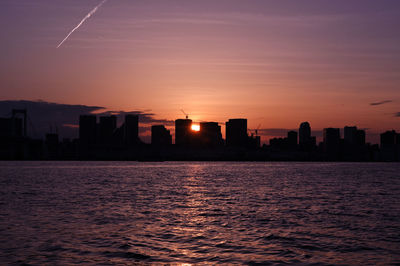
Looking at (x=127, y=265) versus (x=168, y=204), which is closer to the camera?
(x=127, y=265)

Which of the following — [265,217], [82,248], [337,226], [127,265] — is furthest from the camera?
[265,217]

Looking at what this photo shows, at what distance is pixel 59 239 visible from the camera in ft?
93.1

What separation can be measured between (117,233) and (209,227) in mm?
7349

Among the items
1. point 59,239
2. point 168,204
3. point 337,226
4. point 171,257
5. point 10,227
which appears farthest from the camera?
point 168,204

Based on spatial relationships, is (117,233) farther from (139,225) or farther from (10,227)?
(10,227)

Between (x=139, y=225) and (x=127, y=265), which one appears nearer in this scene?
(x=127, y=265)

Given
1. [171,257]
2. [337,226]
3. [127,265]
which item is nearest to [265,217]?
[337,226]

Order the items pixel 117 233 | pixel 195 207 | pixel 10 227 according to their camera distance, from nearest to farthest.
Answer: pixel 117 233 < pixel 10 227 < pixel 195 207

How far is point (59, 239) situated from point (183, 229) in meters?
9.26

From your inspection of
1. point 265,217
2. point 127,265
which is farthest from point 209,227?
point 127,265

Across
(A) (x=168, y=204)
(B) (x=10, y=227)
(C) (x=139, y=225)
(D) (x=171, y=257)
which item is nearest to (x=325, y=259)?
(D) (x=171, y=257)

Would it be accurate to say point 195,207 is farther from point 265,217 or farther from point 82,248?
point 82,248

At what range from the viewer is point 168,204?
53656mm

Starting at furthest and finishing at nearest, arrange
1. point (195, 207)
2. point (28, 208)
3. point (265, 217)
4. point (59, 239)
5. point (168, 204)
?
point (168, 204), point (195, 207), point (28, 208), point (265, 217), point (59, 239)
